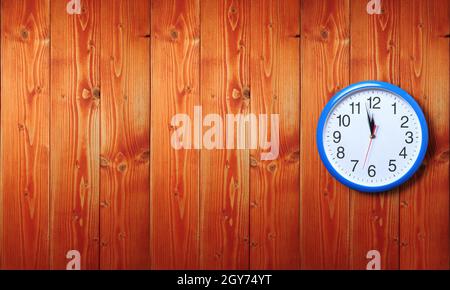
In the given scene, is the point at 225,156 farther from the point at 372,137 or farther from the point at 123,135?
the point at 372,137

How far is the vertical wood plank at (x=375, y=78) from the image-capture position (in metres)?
1.19

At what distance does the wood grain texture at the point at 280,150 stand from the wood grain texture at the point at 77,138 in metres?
0.47

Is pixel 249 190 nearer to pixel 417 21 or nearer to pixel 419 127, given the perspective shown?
pixel 419 127

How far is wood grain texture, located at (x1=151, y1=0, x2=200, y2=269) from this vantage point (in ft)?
3.98

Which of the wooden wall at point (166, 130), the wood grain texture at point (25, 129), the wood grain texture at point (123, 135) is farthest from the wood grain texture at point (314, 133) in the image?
the wood grain texture at point (25, 129)

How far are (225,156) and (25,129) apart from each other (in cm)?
60

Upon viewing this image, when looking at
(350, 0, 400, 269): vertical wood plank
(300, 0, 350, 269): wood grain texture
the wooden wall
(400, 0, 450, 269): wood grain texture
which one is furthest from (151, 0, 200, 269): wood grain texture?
(400, 0, 450, 269): wood grain texture

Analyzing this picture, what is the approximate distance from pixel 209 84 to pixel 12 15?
24.5 inches

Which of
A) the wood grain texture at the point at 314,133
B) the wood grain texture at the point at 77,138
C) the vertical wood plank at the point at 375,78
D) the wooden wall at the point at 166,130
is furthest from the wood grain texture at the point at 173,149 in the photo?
the vertical wood plank at the point at 375,78

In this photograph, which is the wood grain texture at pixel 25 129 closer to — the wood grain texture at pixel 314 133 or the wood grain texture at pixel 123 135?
the wood grain texture at pixel 123 135

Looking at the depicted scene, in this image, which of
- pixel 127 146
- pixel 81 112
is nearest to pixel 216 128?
pixel 127 146

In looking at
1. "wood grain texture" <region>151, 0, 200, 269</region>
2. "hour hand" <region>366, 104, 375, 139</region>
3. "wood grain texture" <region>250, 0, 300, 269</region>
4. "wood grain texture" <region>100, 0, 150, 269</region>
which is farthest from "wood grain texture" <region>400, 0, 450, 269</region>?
"wood grain texture" <region>100, 0, 150, 269</region>

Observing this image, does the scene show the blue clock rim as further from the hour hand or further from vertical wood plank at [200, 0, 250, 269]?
vertical wood plank at [200, 0, 250, 269]

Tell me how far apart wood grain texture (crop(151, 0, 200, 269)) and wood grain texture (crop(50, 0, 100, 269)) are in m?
0.17
